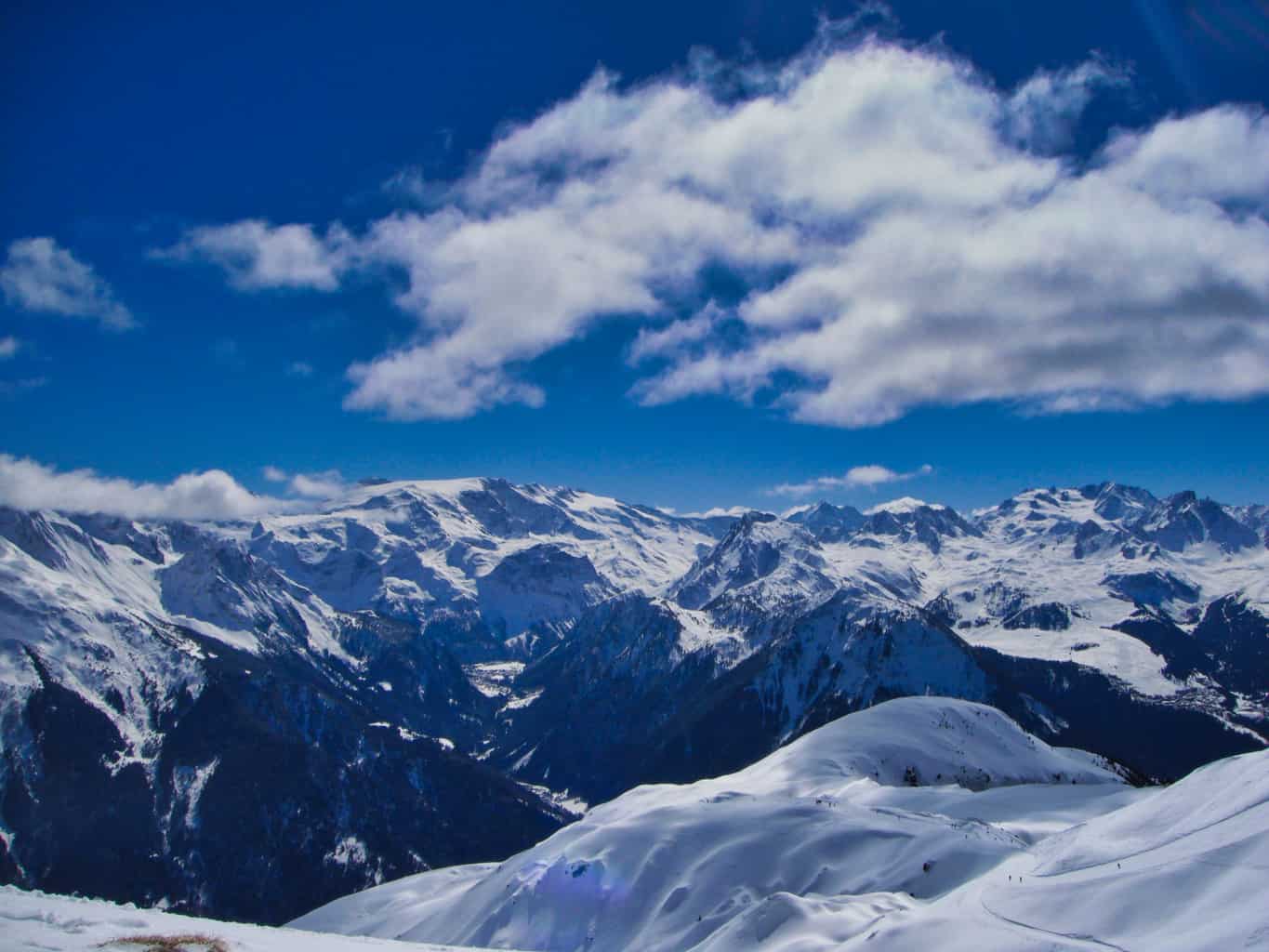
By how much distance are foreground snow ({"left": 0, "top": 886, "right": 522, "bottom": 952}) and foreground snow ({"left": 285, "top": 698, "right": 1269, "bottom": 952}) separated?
23487 mm

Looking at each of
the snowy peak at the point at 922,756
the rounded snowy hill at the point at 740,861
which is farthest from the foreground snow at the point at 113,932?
the snowy peak at the point at 922,756

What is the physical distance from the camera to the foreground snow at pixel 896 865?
33.3 meters

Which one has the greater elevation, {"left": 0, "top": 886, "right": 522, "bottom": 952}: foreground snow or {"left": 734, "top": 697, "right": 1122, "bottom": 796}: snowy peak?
{"left": 0, "top": 886, "right": 522, "bottom": 952}: foreground snow

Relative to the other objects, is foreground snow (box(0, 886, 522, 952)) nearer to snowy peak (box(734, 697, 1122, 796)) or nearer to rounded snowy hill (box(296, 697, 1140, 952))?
rounded snowy hill (box(296, 697, 1140, 952))

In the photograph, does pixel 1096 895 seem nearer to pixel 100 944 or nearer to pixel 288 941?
pixel 288 941

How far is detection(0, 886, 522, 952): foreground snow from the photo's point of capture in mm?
25703

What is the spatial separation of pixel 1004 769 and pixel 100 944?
486 feet

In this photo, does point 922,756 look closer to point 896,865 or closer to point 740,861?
point 740,861

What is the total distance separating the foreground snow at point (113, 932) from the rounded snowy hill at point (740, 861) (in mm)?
25033

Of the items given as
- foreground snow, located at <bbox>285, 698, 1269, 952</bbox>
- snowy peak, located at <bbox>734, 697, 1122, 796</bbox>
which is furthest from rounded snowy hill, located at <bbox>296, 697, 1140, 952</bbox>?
snowy peak, located at <bbox>734, 697, 1122, 796</bbox>

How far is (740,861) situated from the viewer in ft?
244

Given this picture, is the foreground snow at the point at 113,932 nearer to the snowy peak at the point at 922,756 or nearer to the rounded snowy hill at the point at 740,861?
the rounded snowy hill at the point at 740,861

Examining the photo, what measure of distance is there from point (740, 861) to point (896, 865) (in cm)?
1449

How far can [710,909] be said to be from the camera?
69.3 meters
